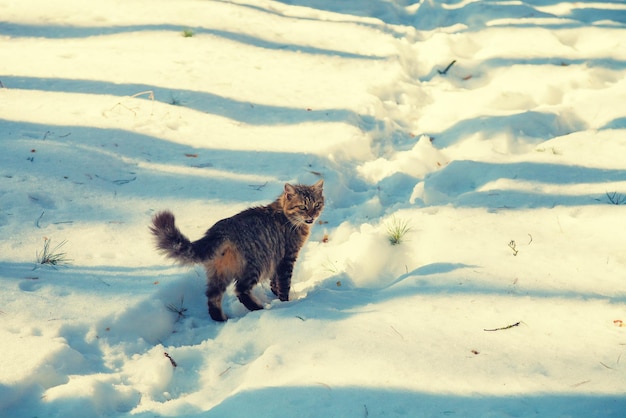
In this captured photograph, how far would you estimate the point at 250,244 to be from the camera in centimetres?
421

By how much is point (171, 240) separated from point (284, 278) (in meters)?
1.07

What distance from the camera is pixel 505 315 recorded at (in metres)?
3.47

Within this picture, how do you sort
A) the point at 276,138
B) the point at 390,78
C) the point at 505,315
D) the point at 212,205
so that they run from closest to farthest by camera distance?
the point at 505,315 < the point at 212,205 < the point at 276,138 < the point at 390,78

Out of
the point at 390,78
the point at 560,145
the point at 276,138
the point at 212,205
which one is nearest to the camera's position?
the point at 212,205

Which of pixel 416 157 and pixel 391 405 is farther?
pixel 416 157

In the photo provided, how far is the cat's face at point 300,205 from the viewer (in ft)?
14.9

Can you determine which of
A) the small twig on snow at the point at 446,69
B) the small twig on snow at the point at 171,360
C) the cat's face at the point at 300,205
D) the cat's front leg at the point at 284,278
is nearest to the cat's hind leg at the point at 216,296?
the cat's front leg at the point at 284,278

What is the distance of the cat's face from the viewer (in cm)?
454

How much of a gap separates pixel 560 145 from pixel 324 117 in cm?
259

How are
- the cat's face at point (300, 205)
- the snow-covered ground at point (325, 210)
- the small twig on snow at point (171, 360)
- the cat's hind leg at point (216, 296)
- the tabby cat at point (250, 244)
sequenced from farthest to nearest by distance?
the cat's face at point (300, 205) → the cat's hind leg at point (216, 296) → the tabby cat at point (250, 244) → the small twig on snow at point (171, 360) → the snow-covered ground at point (325, 210)

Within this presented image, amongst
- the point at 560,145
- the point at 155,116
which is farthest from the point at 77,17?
the point at 560,145

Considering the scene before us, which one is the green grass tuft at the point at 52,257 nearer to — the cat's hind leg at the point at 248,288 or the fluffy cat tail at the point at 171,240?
the fluffy cat tail at the point at 171,240

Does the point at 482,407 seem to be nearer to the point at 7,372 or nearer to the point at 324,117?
the point at 7,372

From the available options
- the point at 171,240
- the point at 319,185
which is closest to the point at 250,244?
the point at 171,240
